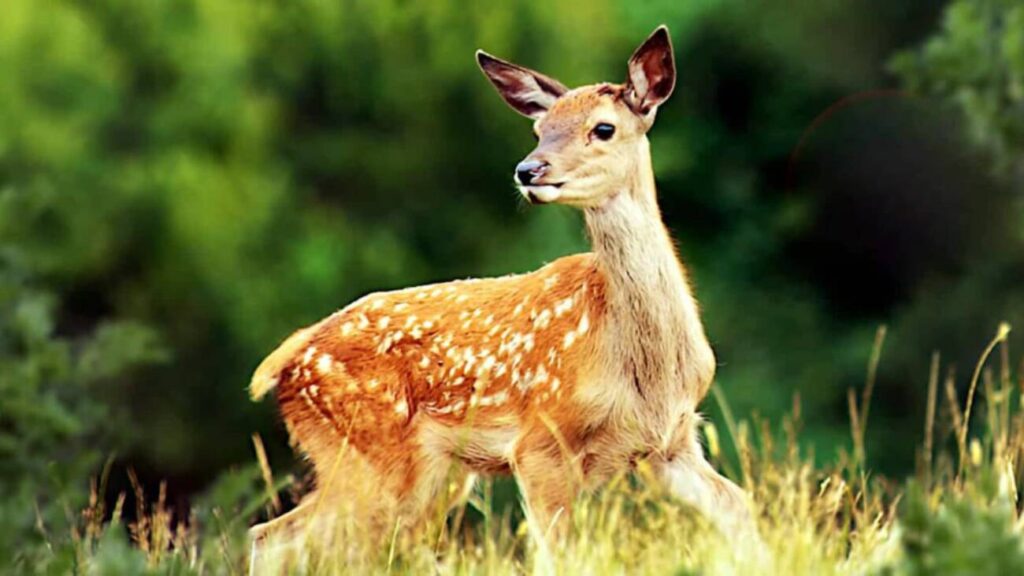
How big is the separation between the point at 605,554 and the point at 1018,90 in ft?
19.5

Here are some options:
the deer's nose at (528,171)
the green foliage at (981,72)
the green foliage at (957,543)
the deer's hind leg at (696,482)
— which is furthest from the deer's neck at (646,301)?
the green foliage at (981,72)

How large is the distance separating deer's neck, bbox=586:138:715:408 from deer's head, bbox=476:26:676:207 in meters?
0.05

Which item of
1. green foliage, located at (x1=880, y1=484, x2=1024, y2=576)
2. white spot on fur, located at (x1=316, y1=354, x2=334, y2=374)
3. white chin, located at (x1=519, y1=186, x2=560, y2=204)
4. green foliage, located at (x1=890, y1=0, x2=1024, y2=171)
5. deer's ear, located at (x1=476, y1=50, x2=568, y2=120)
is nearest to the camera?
green foliage, located at (x1=880, y1=484, x2=1024, y2=576)

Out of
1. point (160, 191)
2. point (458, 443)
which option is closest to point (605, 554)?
point (458, 443)

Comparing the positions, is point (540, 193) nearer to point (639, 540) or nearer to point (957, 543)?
point (639, 540)

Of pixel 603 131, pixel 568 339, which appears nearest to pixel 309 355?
pixel 568 339

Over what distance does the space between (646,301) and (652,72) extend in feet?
2.13

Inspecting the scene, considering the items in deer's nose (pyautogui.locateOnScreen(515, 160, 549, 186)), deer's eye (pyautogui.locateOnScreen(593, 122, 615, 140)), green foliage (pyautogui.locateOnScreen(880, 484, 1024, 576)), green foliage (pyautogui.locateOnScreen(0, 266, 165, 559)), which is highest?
deer's eye (pyautogui.locateOnScreen(593, 122, 615, 140))

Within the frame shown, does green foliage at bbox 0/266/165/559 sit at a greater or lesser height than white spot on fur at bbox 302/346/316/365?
lesser

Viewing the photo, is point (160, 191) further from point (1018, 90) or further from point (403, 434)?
point (403, 434)

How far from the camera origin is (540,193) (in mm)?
6418

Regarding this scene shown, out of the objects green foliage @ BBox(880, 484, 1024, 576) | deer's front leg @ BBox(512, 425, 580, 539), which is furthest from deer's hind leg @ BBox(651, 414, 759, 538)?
green foliage @ BBox(880, 484, 1024, 576)

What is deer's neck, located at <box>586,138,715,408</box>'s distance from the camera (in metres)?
6.64

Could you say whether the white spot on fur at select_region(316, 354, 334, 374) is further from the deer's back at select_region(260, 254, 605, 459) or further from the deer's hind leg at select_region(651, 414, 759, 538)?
the deer's hind leg at select_region(651, 414, 759, 538)
